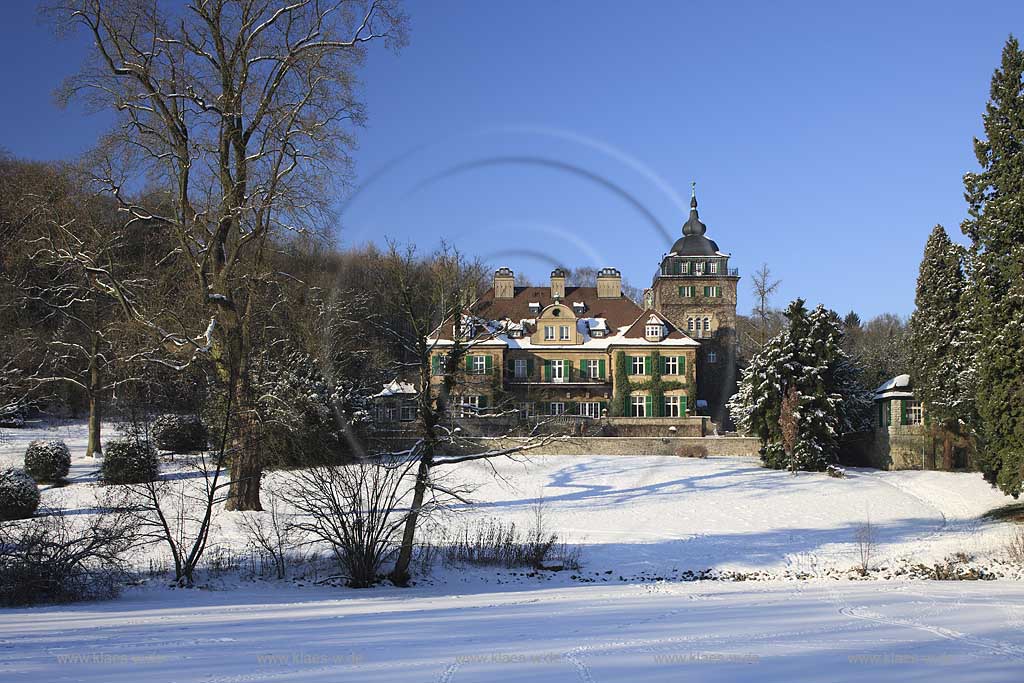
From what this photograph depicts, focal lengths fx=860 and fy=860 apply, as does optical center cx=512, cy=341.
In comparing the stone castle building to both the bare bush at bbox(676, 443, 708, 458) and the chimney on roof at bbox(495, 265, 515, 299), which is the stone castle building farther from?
the bare bush at bbox(676, 443, 708, 458)

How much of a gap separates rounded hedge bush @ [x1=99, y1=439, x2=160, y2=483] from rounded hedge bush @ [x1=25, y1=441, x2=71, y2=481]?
2008 millimetres

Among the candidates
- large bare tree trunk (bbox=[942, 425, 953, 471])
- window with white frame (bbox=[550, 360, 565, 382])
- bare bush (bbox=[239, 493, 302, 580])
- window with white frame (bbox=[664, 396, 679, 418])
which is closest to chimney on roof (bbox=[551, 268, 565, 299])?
window with white frame (bbox=[550, 360, 565, 382])

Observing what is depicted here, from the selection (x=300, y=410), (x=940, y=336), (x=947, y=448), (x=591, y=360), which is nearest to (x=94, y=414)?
(x=300, y=410)

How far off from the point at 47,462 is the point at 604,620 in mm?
21999

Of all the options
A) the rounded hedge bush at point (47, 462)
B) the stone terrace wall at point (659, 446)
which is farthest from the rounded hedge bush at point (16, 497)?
the stone terrace wall at point (659, 446)

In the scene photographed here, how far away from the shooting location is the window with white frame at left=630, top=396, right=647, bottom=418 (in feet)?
163

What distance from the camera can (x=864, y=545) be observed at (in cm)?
2248

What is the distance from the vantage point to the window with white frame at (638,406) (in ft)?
163

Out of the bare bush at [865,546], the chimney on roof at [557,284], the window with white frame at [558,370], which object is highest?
the chimney on roof at [557,284]

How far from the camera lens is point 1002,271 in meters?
23.7

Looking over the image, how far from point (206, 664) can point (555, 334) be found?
43.6 metres

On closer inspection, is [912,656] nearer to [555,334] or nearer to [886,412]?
[886,412]

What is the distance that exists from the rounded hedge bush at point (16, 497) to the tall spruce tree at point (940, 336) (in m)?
31.8

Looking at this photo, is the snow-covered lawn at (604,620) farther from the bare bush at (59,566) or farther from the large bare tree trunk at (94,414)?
the large bare tree trunk at (94,414)
